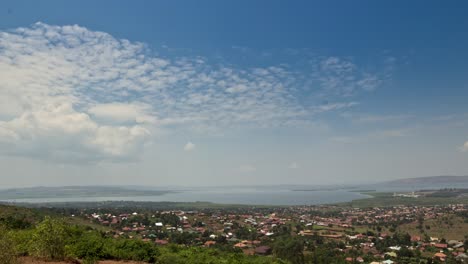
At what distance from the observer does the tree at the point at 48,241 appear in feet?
37.8

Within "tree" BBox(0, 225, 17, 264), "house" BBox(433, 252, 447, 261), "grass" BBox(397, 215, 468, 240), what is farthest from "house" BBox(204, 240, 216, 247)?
"grass" BBox(397, 215, 468, 240)

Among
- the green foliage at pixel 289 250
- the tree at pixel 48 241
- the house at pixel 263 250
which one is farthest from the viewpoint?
the house at pixel 263 250

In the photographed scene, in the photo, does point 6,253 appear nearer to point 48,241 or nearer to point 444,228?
point 48,241

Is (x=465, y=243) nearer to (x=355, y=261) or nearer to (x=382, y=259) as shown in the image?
(x=382, y=259)

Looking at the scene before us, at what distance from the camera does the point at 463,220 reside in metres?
87.2

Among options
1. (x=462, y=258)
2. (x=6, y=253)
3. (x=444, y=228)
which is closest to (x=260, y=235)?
(x=462, y=258)

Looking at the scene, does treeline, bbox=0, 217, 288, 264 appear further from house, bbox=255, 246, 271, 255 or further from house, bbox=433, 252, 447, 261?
house, bbox=433, 252, 447, 261

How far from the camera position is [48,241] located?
1159cm

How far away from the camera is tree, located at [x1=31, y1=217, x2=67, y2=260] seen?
11531mm

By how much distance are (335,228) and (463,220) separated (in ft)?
128

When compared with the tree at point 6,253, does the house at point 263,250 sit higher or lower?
lower

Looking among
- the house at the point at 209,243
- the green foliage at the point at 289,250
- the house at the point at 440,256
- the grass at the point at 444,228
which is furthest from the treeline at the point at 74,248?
the grass at the point at 444,228

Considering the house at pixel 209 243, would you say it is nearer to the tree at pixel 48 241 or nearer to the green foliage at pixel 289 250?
the green foliage at pixel 289 250

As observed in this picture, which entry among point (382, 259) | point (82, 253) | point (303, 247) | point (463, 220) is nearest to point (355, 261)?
point (382, 259)
